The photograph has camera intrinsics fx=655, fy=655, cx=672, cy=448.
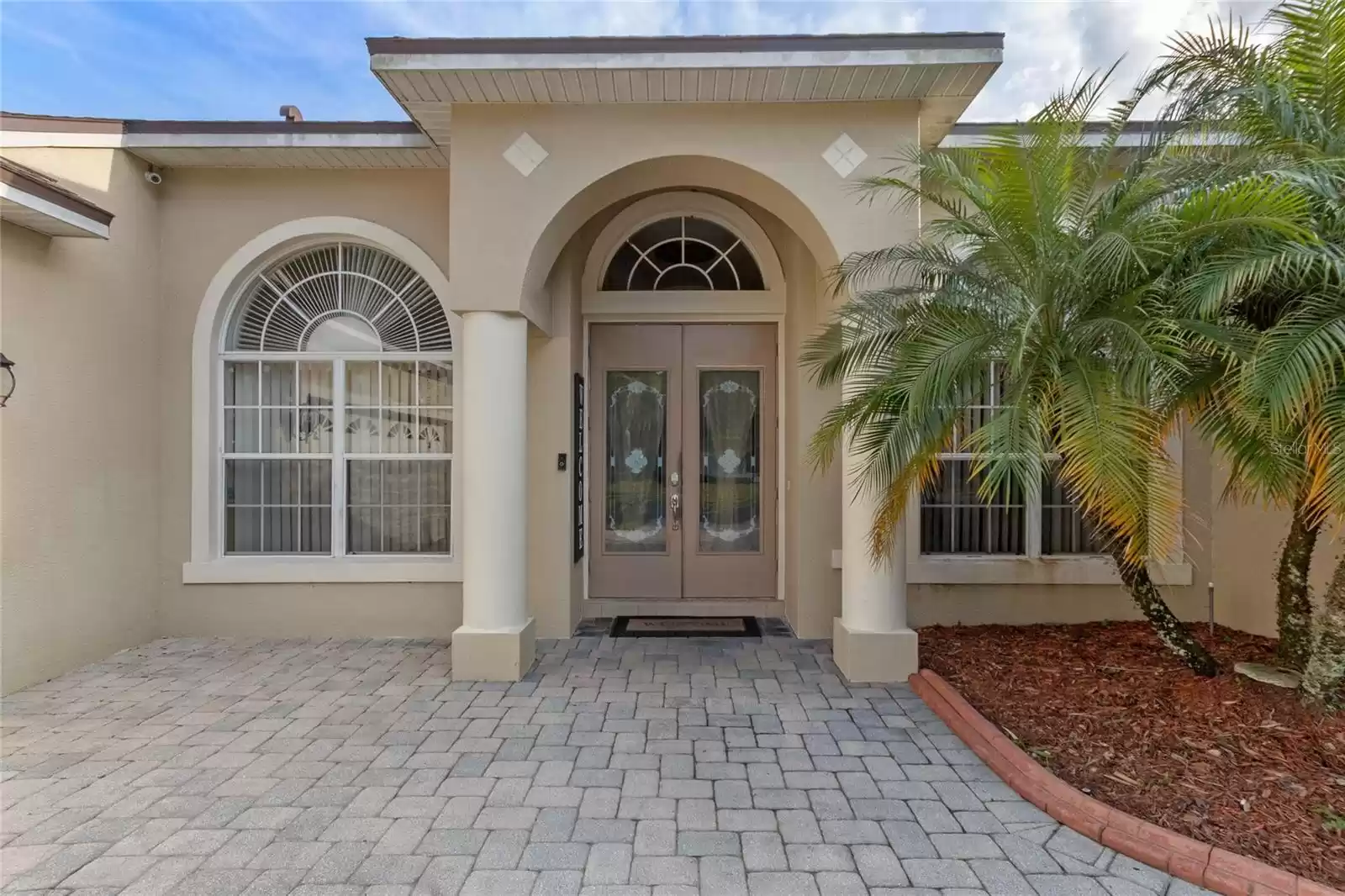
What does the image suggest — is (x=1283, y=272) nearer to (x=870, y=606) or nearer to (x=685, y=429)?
(x=870, y=606)

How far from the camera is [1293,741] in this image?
3.40 metres

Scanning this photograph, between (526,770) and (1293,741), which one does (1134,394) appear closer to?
(1293,741)

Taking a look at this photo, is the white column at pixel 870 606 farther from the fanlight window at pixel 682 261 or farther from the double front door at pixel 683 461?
the fanlight window at pixel 682 261

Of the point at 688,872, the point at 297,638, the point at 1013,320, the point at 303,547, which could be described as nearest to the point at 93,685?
the point at 297,638

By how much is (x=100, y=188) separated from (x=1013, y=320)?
714 centimetres

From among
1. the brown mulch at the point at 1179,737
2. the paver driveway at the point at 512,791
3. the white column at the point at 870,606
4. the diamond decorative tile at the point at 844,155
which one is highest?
the diamond decorative tile at the point at 844,155

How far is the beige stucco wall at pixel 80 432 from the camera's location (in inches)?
189

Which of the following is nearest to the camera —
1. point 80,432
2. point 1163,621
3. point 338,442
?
point 1163,621

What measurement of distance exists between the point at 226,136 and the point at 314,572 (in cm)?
386

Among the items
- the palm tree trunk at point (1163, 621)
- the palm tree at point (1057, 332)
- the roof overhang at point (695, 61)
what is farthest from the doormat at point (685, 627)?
the roof overhang at point (695, 61)

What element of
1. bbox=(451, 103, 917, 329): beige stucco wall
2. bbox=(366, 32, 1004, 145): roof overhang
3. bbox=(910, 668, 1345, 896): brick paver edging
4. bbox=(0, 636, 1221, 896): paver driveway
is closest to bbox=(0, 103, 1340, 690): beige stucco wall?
bbox=(451, 103, 917, 329): beige stucco wall

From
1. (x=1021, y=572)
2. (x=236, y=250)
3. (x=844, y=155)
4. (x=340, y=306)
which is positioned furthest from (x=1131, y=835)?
(x=236, y=250)

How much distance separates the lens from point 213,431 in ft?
20.1

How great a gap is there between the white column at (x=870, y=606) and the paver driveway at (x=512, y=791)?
292 mm
